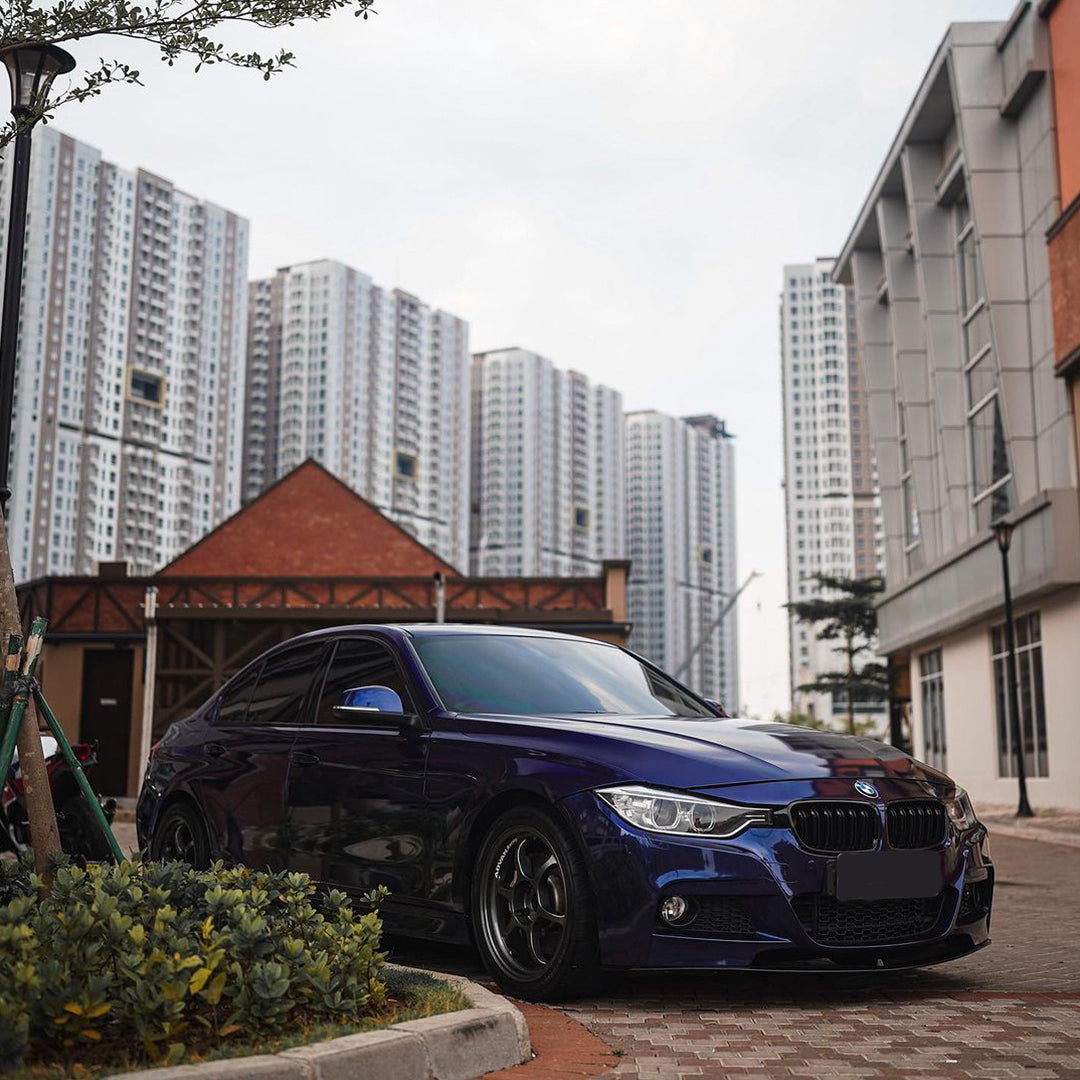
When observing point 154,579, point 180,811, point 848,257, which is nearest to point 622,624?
point 154,579

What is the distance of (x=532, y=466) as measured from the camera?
147 m

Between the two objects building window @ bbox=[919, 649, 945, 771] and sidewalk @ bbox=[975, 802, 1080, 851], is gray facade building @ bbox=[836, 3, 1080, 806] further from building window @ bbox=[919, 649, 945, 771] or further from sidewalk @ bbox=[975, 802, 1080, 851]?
sidewalk @ bbox=[975, 802, 1080, 851]

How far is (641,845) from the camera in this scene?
4988mm

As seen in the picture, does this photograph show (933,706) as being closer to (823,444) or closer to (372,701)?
(372,701)

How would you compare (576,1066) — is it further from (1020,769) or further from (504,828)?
(1020,769)

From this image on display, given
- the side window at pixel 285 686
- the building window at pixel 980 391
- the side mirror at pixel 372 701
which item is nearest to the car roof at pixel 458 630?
Answer: the side window at pixel 285 686

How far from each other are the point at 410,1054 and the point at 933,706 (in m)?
37.1

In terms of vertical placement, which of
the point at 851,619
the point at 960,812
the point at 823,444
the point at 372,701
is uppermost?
the point at 823,444

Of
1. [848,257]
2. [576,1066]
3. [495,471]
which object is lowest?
[576,1066]

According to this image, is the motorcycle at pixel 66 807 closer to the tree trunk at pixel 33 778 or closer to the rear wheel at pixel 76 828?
the rear wheel at pixel 76 828

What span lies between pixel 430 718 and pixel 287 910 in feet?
5.04

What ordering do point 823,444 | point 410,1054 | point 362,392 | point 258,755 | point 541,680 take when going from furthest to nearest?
point 823,444 → point 362,392 → point 258,755 → point 541,680 → point 410,1054

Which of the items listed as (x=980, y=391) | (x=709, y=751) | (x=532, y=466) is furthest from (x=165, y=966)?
(x=532, y=466)

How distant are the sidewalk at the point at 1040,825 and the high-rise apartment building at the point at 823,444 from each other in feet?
327
